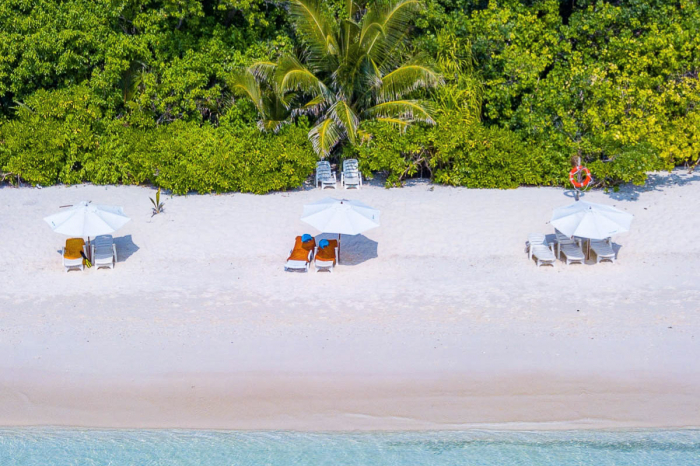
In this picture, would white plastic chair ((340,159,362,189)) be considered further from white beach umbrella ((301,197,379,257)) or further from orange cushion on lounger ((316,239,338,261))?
orange cushion on lounger ((316,239,338,261))

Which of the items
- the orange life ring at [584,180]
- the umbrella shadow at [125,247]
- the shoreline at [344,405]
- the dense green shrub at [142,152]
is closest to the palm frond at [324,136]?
the dense green shrub at [142,152]

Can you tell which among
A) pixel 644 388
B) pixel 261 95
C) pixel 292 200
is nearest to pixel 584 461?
pixel 644 388

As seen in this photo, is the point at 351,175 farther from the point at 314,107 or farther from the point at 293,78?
the point at 293,78

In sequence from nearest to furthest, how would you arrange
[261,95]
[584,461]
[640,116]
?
[584,461]
[640,116]
[261,95]

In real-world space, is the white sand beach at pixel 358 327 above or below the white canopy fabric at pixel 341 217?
below

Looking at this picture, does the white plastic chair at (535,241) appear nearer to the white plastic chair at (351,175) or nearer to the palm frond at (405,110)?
the palm frond at (405,110)

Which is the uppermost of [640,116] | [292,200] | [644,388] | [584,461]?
[640,116]

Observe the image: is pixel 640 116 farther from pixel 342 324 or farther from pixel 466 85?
pixel 342 324
